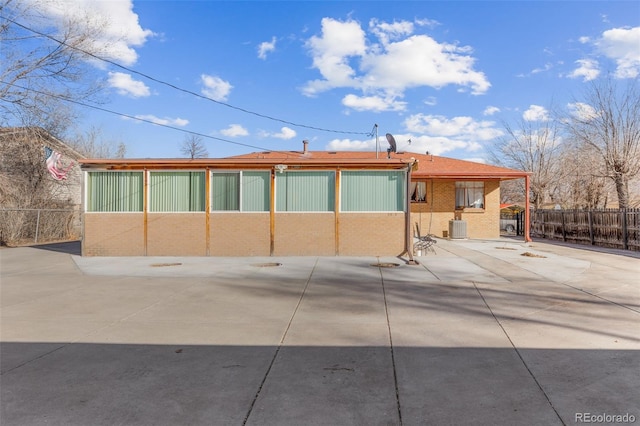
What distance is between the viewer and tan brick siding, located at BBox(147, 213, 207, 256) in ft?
43.5

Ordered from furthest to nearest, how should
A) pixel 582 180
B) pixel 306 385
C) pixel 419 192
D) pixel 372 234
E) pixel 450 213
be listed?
1. pixel 582 180
2. pixel 419 192
3. pixel 450 213
4. pixel 372 234
5. pixel 306 385

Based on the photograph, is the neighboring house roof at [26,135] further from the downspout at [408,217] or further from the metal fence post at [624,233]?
the metal fence post at [624,233]

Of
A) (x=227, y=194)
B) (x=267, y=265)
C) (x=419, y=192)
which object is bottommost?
(x=267, y=265)

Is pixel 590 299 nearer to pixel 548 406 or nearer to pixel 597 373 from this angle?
pixel 597 373

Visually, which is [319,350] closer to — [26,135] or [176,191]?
[176,191]

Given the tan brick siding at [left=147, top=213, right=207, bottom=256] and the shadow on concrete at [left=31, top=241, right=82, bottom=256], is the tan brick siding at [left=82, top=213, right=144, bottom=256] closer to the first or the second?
the tan brick siding at [left=147, top=213, right=207, bottom=256]

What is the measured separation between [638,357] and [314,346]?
349 cm

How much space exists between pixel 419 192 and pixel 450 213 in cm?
188

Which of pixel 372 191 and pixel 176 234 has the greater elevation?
pixel 372 191

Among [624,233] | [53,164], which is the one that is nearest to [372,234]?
[624,233]

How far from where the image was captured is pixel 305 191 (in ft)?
43.6

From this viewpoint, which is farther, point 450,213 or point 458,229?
point 450,213

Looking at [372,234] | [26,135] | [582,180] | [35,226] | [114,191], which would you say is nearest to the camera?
[372,234]

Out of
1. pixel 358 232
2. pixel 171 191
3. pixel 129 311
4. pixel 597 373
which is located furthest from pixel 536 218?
pixel 129 311
